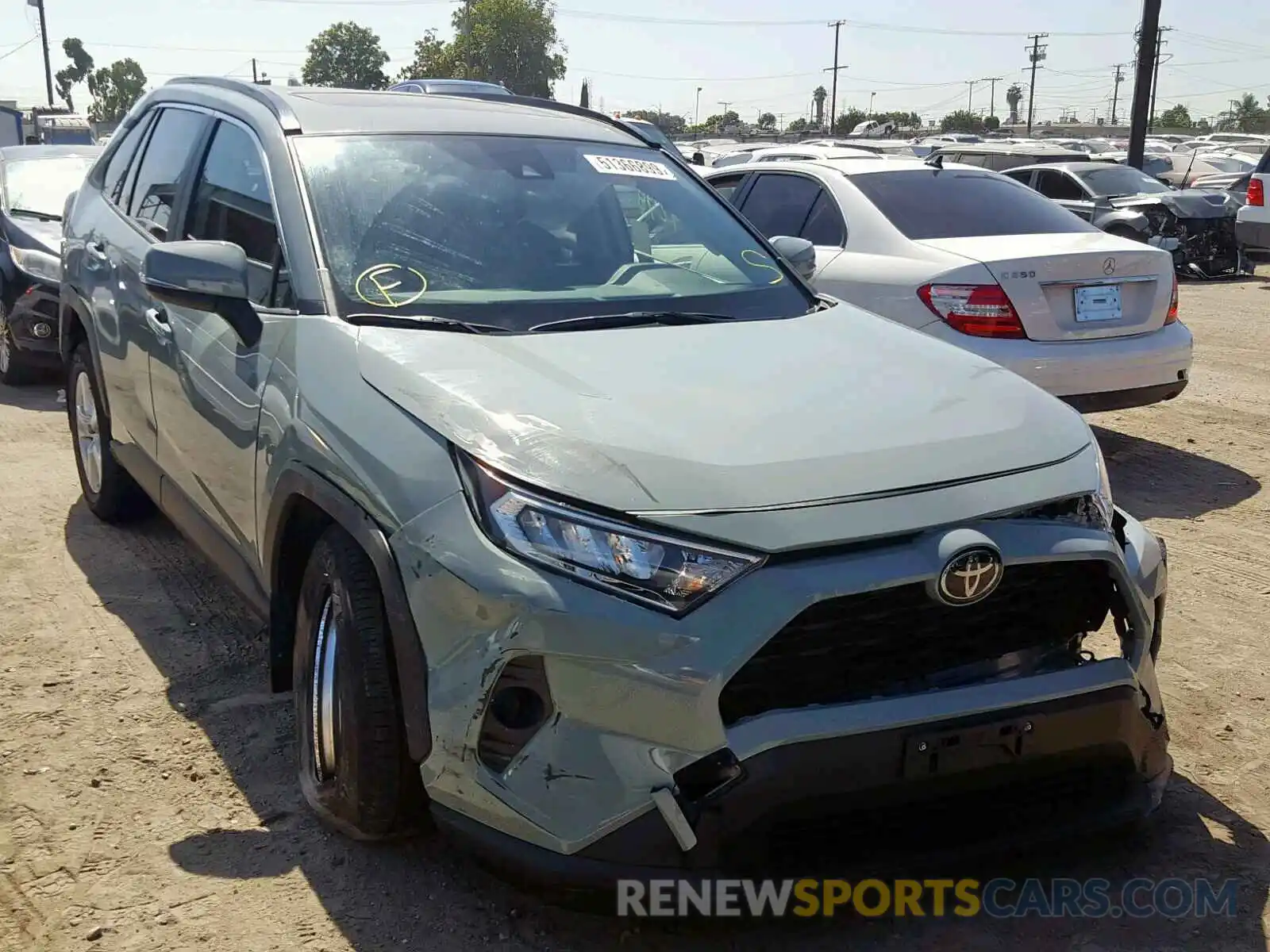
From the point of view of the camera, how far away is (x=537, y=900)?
2596mm

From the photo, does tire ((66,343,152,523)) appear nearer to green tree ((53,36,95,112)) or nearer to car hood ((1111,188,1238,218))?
car hood ((1111,188,1238,218))

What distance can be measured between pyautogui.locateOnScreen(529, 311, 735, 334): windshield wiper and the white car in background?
7.53 feet

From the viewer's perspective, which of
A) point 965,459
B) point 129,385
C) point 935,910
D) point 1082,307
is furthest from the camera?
point 1082,307

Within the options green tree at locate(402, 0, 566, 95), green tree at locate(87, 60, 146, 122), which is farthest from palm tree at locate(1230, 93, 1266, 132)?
green tree at locate(87, 60, 146, 122)

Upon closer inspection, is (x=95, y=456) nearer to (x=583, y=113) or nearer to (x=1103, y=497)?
(x=583, y=113)

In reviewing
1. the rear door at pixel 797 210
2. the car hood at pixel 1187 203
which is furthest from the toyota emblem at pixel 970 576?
the car hood at pixel 1187 203

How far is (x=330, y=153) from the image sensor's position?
3477 mm

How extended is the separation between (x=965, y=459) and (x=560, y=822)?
1.09 m

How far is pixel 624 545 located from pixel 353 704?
0.74 metres

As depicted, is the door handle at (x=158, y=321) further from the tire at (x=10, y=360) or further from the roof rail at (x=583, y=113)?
the tire at (x=10, y=360)

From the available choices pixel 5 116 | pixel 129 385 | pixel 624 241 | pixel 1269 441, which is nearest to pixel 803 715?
pixel 624 241

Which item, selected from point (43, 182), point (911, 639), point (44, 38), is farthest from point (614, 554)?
point (44, 38)

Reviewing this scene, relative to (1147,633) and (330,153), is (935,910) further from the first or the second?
(330,153)

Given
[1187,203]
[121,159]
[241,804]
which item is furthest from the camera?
[1187,203]
